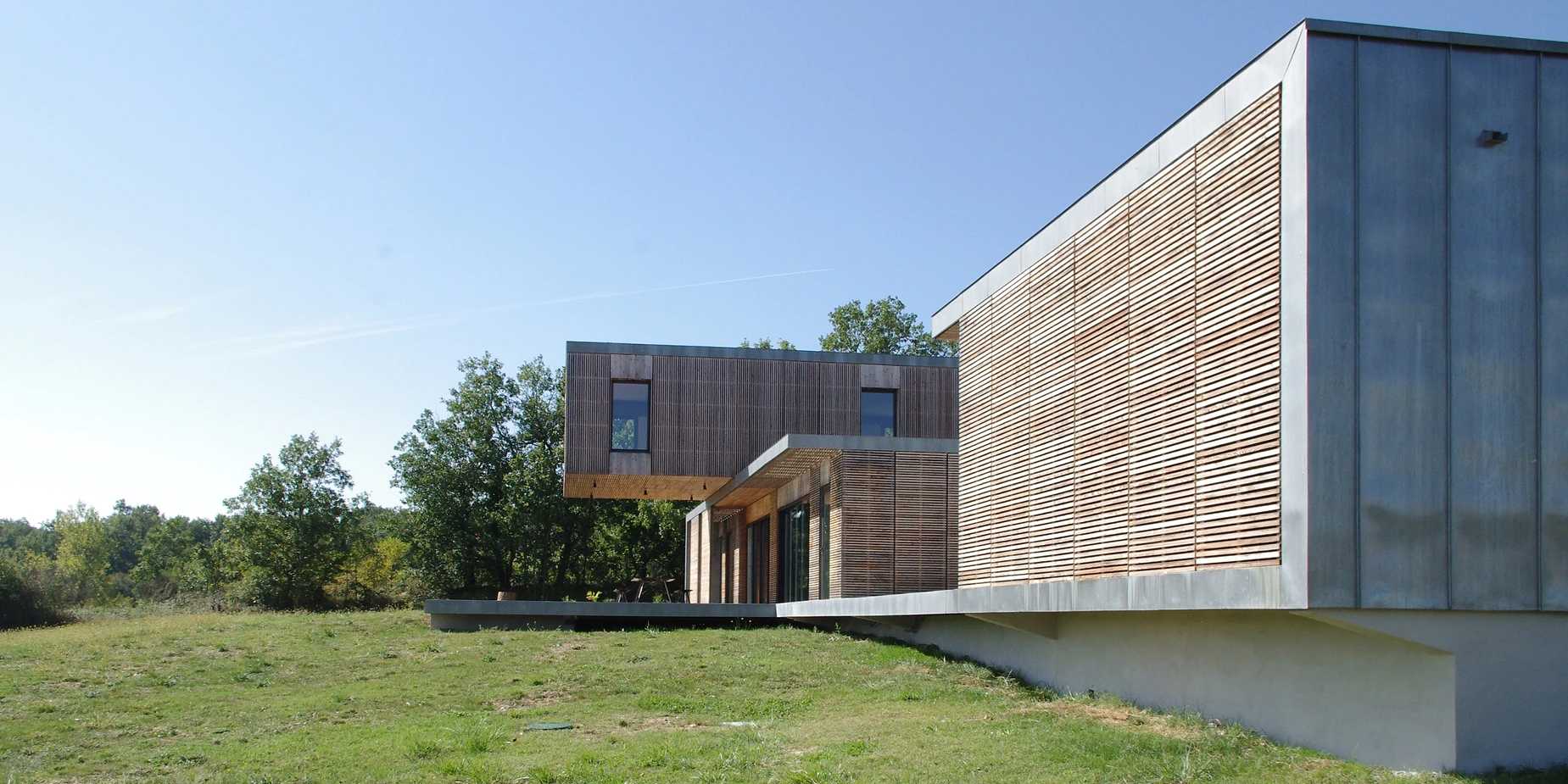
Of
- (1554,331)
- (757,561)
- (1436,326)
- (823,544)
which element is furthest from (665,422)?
(1554,331)

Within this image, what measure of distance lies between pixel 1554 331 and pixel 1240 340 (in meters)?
2.31

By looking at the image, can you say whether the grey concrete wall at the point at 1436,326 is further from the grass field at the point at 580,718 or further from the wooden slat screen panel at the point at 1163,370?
the wooden slat screen panel at the point at 1163,370

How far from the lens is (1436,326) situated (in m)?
9.73

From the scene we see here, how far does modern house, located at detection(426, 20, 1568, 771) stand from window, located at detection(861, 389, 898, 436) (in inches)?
663

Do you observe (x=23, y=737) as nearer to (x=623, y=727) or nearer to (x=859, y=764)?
(x=623, y=727)

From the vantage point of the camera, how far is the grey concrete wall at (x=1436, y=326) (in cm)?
941

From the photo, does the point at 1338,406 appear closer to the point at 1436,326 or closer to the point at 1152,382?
the point at 1436,326

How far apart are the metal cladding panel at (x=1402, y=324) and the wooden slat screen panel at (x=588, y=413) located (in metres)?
22.3

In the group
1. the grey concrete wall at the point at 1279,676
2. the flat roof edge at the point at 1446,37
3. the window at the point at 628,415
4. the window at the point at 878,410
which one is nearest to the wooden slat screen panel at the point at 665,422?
the window at the point at 628,415

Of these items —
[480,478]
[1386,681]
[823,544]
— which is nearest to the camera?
[1386,681]

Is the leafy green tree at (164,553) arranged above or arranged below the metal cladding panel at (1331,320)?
below

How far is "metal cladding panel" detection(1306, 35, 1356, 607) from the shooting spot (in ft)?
30.6

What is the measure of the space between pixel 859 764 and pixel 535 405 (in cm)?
4230

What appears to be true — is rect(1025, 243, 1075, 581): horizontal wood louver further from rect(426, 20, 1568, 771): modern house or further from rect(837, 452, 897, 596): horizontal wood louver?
rect(837, 452, 897, 596): horizontal wood louver
